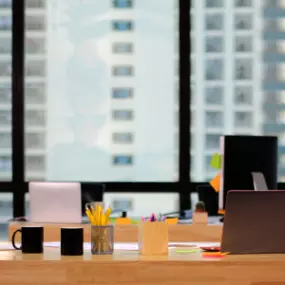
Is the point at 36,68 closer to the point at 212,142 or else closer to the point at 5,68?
the point at 5,68

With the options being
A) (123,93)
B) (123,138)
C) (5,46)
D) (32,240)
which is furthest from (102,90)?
(32,240)

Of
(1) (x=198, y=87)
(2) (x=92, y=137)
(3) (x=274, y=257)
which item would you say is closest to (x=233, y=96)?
(1) (x=198, y=87)

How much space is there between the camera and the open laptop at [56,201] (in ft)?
13.5

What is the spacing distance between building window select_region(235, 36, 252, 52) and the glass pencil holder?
4.49 metres

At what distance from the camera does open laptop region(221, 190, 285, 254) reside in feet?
7.48

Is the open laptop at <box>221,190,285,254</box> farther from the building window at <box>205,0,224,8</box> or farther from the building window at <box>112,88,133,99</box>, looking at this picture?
the building window at <box>205,0,224,8</box>

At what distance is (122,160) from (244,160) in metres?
3.18

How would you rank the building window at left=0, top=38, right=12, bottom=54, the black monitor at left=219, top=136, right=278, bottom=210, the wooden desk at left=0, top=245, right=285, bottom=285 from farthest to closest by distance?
the building window at left=0, top=38, right=12, bottom=54
the black monitor at left=219, top=136, right=278, bottom=210
the wooden desk at left=0, top=245, right=285, bottom=285

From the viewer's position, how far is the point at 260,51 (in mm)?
6574

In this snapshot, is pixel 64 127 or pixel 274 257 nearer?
pixel 274 257

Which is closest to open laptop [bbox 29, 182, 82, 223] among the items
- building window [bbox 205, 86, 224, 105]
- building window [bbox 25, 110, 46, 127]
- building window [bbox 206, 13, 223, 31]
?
building window [bbox 25, 110, 46, 127]

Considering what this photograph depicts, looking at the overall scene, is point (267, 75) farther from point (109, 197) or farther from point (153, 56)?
point (109, 197)

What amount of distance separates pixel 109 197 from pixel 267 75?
1.82 m

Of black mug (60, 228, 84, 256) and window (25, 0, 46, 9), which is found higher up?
window (25, 0, 46, 9)
